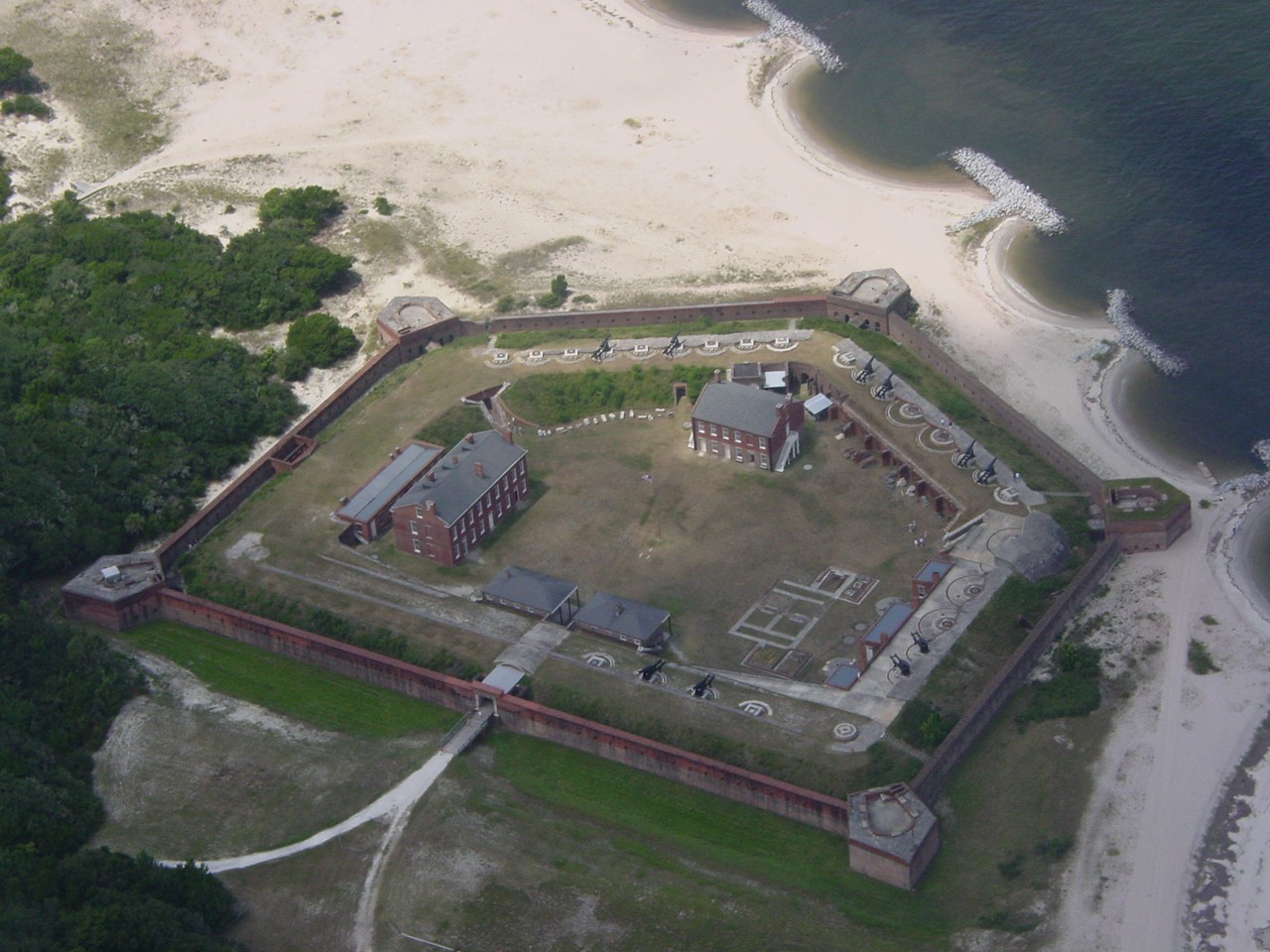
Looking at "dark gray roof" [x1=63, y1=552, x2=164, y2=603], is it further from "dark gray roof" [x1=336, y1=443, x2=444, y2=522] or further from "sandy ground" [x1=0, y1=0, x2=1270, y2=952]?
"sandy ground" [x1=0, y1=0, x2=1270, y2=952]

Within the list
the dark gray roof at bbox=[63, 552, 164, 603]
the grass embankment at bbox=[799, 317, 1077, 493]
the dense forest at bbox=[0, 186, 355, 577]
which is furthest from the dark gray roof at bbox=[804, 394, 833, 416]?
the dark gray roof at bbox=[63, 552, 164, 603]

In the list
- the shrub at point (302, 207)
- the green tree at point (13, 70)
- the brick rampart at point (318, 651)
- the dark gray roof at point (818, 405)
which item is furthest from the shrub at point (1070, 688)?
the green tree at point (13, 70)

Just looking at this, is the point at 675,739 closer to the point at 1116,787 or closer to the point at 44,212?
the point at 1116,787

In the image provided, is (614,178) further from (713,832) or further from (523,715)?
(713,832)

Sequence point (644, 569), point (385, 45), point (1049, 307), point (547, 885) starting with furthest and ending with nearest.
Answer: point (385, 45) → point (1049, 307) → point (644, 569) → point (547, 885)

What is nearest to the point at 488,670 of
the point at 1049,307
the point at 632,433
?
the point at 632,433

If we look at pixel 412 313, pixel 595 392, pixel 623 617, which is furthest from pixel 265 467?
pixel 623 617

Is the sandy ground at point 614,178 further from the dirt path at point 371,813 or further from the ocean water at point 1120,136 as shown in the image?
the dirt path at point 371,813
